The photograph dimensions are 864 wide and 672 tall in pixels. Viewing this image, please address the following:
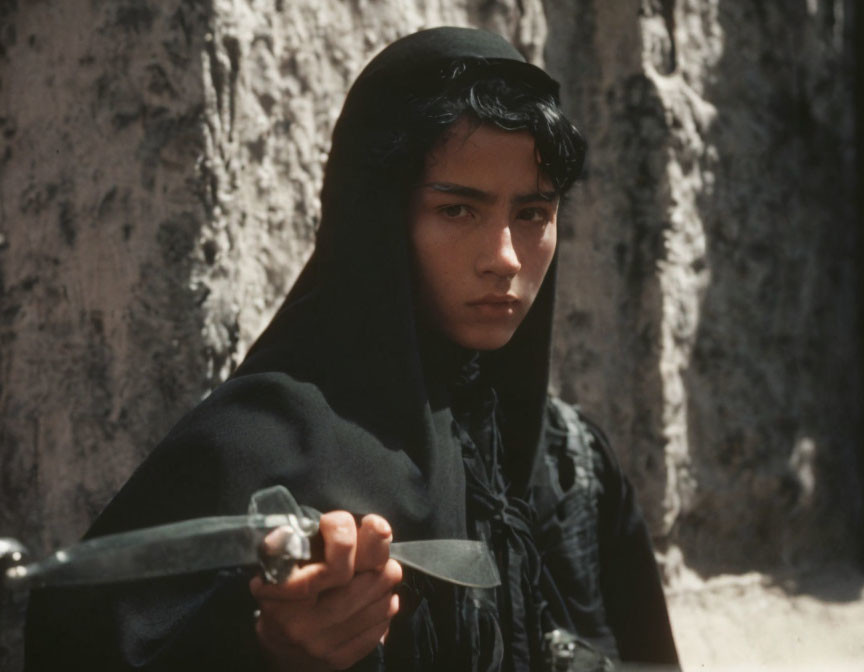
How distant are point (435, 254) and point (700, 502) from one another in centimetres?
167

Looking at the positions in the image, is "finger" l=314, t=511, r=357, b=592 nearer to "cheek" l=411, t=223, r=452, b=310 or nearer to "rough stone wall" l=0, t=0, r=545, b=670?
"cheek" l=411, t=223, r=452, b=310

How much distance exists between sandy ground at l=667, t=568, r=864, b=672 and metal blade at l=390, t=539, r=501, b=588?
4.97 feet

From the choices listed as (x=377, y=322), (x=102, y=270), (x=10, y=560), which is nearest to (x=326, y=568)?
(x=10, y=560)

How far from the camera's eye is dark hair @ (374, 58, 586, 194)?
5.10 feet

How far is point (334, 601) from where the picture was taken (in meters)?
1.17

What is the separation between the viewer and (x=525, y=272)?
1.62 m

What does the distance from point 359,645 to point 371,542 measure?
16 cm

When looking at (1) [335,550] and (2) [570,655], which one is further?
(2) [570,655]

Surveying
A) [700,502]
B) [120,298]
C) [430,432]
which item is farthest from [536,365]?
[700,502]

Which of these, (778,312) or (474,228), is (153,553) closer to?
(474,228)

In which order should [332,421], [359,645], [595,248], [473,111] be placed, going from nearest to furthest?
[359,645] → [332,421] → [473,111] → [595,248]

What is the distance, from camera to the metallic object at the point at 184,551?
95 centimetres

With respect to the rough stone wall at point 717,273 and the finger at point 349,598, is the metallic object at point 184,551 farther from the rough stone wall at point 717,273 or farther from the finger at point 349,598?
the rough stone wall at point 717,273

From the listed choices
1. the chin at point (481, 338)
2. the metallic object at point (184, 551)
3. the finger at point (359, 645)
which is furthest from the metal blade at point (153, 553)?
Result: the chin at point (481, 338)
